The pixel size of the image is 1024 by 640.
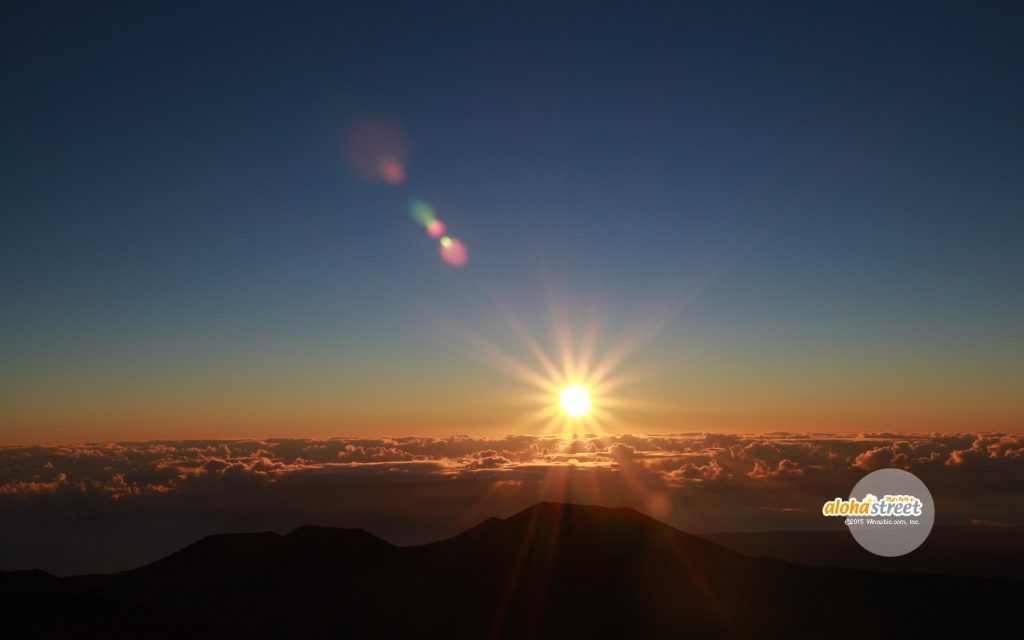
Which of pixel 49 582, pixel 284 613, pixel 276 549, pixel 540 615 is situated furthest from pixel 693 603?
pixel 49 582

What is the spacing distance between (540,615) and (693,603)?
26933 mm

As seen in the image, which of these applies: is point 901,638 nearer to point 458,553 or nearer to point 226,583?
point 458,553

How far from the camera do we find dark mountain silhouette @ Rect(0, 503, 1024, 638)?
309ft

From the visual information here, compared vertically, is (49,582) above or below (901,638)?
above

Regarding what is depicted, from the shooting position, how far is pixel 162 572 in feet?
395

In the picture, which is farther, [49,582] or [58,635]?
[49,582]

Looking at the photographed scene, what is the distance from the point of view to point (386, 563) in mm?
123750

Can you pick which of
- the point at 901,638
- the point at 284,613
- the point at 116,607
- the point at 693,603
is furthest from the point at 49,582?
the point at 901,638

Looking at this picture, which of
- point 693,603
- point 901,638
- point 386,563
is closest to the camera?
point 901,638

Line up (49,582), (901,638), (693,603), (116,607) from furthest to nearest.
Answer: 1. (693,603)
2. (901,638)
3. (49,582)
4. (116,607)

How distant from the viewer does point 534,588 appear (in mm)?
105750

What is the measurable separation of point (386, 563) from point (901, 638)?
285 feet

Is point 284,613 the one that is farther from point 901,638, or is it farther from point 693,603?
point 901,638

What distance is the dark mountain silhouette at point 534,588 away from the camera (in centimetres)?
9419
